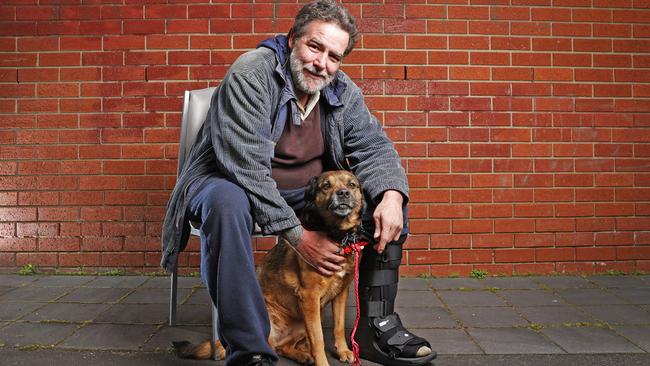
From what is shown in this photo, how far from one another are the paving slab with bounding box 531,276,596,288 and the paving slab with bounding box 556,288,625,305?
116 millimetres

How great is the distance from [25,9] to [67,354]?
113 inches

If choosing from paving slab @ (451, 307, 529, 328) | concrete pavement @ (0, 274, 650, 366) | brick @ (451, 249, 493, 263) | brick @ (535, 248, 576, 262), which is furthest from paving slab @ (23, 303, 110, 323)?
brick @ (535, 248, 576, 262)

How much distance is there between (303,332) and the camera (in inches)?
104

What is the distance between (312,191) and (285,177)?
0.22 metres

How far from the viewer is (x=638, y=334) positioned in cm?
288

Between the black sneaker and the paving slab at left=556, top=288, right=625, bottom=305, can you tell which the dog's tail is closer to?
the black sneaker

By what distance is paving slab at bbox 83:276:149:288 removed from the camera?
3.96 metres

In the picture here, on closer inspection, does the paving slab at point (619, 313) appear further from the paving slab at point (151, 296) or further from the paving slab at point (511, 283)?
the paving slab at point (151, 296)

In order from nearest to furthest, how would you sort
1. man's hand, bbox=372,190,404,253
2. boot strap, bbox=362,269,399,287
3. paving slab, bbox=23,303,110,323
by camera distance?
1. man's hand, bbox=372,190,404,253
2. boot strap, bbox=362,269,399,287
3. paving slab, bbox=23,303,110,323

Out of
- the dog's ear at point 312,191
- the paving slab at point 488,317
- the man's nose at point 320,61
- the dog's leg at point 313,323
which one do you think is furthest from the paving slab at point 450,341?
the man's nose at point 320,61

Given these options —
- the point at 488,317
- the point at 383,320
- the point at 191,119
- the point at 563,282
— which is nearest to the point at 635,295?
the point at 563,282

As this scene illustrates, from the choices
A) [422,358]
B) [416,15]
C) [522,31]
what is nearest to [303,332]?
[422,358]

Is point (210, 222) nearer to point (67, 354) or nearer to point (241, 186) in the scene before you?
point (241, 186)

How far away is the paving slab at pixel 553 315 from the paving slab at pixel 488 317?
72 mm
